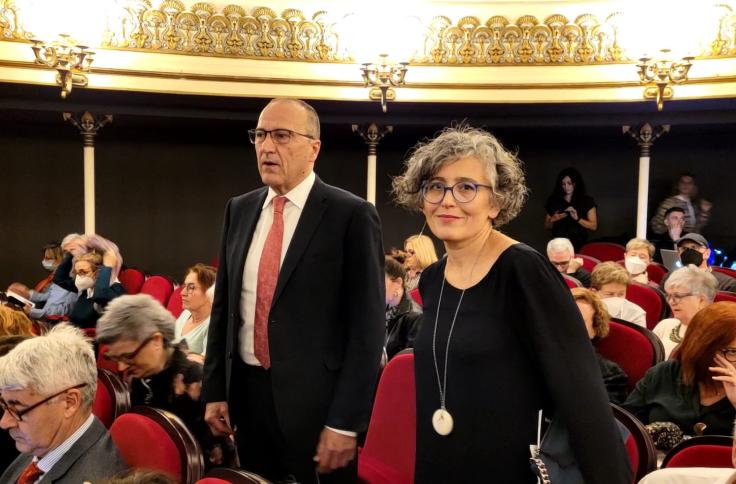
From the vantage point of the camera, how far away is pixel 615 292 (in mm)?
4664

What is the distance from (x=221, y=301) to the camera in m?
2.22

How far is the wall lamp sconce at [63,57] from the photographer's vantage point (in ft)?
22.0

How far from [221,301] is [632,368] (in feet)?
7.50

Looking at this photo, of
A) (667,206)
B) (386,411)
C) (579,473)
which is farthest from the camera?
(667,206)

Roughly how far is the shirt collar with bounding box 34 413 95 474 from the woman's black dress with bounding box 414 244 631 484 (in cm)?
102

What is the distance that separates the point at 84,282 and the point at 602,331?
379cm

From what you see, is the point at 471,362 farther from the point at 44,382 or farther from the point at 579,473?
the point at 44,382

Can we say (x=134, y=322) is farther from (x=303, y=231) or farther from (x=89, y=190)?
(x=89, y=190)

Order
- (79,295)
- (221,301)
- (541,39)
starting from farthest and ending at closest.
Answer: (541,39) → (79,295) → (221,301)

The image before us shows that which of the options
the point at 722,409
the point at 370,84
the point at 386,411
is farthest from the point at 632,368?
the point at 370,84

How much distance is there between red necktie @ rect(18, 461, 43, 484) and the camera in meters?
2.03

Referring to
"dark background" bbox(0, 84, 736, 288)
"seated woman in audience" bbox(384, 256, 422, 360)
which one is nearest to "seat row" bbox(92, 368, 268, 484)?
"seated woman in audience" bbox(384, 256, 422, 360)

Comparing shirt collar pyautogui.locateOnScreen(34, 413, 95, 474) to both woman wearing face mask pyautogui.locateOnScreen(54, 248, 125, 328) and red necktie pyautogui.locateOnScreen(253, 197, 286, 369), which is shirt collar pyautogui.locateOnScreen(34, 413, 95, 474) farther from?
woman wearing face mask pyautogui.locateOnScreen(54, 248, 125, 328)

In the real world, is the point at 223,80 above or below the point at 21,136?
above
